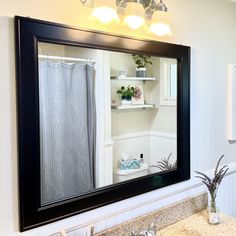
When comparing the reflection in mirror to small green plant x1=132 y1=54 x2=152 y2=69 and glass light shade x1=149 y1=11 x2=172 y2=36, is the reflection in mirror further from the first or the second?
glass light shade x1=149 y1=11 x2=172 y2=36

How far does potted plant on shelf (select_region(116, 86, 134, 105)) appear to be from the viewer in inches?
62.7

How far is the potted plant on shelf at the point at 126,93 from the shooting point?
5.23ft

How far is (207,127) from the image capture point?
6.70ft

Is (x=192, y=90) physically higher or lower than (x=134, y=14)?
lower

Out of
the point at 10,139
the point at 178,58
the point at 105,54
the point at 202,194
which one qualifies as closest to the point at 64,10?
the point at 105,54

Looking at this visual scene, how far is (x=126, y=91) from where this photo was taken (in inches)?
A: 63.5

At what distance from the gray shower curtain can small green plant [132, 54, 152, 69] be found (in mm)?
289

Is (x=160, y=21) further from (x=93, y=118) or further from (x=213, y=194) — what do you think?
(x=213, y=194)

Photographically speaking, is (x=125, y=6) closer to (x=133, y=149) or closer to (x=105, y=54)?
(x=105, y=54)

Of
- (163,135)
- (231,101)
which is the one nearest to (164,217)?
(163,135)

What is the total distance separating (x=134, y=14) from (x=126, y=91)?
391 millimetres

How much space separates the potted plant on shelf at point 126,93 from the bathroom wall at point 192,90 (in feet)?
0.95

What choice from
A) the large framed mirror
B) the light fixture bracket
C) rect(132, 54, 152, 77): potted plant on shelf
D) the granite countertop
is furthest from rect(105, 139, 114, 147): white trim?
the light fixture bracket

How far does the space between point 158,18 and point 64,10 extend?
54 centimetres
